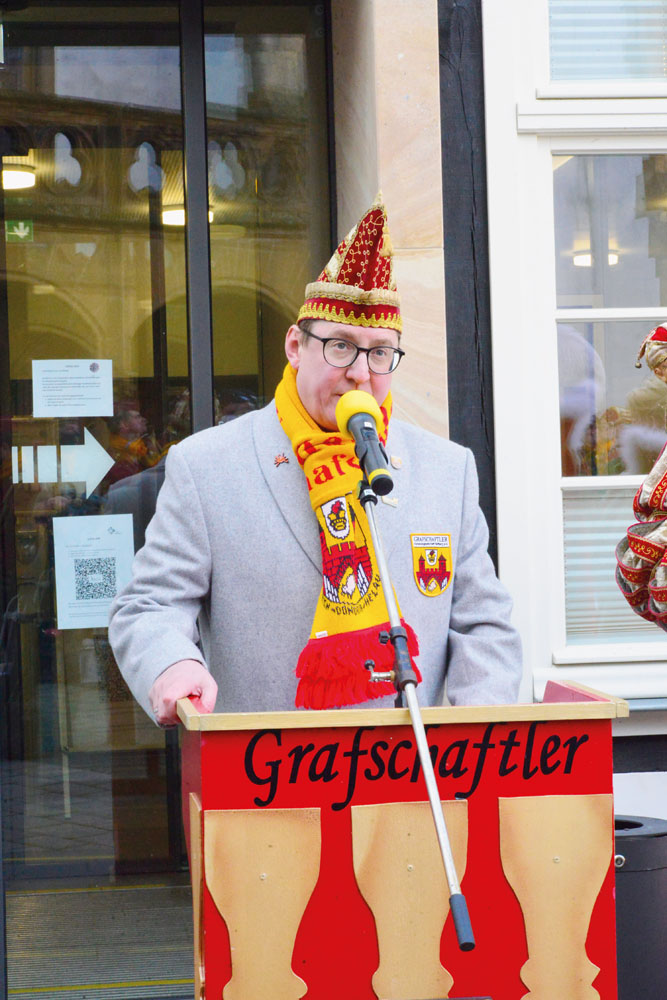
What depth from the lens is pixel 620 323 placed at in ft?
13.2

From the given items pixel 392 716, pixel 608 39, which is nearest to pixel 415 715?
pixel 392 716

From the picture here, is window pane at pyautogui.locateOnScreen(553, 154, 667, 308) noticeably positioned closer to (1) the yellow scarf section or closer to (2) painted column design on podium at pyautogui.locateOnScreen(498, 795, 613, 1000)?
(1) the yellow scarf section

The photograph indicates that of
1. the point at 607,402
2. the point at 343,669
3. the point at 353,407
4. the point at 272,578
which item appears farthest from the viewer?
the point at 607,402

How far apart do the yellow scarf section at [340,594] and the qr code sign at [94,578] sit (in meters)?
1.71

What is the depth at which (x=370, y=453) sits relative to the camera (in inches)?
69.1

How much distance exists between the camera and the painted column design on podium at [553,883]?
172 cm

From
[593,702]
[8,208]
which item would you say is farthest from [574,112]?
[593,702]

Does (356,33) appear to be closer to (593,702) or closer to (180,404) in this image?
(180,404)

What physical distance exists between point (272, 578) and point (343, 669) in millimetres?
303

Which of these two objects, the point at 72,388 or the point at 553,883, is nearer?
the point at 553,883

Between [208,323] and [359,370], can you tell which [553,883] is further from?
[208,323]

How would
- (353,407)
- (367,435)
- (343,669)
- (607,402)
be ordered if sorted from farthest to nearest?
1. (607,402)
2. (343,669)
3. (353,407)
4. (367,435)

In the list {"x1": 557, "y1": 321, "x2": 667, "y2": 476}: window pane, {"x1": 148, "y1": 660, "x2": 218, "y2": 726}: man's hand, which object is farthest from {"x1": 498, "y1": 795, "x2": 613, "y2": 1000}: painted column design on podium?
{"x1": 557, "y1": 321, "x2": 667, "y2": 476}: window pane

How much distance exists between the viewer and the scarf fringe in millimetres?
2254
